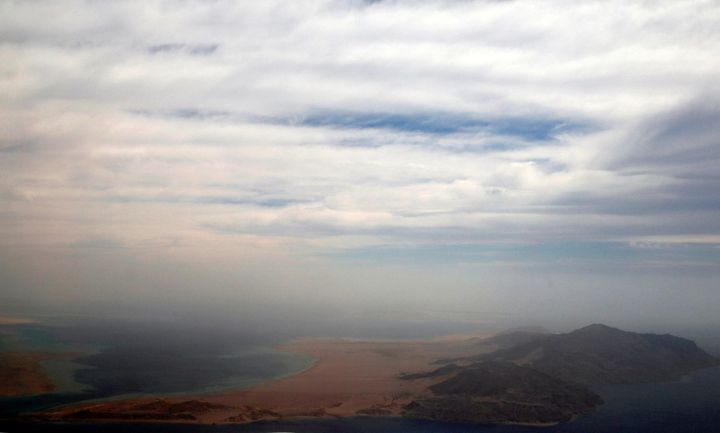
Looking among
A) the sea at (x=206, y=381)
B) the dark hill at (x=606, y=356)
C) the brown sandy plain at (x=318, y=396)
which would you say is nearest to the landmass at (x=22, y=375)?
the sea at (x=206, y=381)

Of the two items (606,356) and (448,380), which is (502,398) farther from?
(606,356)

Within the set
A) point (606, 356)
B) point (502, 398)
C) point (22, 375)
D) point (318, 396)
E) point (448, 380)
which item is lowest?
point (502, 398)

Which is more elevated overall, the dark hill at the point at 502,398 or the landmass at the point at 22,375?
the landmass at the point at 22,375

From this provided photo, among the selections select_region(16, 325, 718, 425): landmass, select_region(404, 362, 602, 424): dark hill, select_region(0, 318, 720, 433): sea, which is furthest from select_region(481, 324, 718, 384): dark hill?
select_region(404, 362, 602, 424): dark hill

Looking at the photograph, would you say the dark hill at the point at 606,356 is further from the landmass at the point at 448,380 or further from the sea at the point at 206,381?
the sea at the point at 206,381

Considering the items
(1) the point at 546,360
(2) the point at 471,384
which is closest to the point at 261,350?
(2) the point at 471,384

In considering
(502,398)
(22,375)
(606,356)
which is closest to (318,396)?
(502,398)

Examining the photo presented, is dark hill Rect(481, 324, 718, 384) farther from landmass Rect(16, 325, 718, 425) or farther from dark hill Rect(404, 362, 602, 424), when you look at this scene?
dark hill Rect(404, 362, 602, 424)
